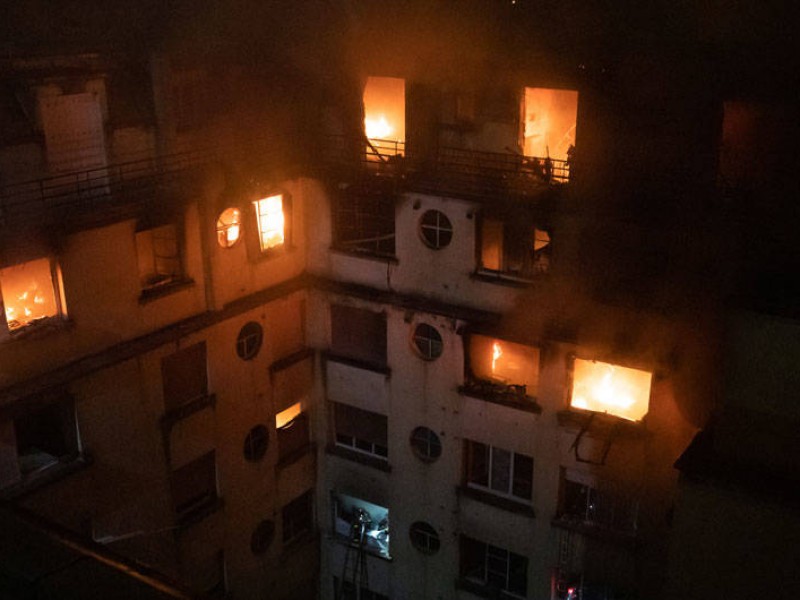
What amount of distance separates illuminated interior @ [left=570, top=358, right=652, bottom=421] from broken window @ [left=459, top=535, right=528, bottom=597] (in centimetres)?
507

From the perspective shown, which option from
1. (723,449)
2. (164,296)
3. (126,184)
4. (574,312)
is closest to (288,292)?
(164,296)

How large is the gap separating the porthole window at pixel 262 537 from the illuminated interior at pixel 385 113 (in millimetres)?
10929

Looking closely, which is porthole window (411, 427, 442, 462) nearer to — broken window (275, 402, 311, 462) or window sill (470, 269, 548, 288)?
broken window (275, 402, 311, 462)

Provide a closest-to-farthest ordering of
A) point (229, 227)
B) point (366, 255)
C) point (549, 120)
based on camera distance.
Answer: point (229, 227) → point (549, 120) → point (366, 255)

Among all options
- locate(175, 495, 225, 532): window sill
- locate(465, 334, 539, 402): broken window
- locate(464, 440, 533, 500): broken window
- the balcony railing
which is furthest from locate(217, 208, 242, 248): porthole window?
locate(464, 440, 533, 500): broken window

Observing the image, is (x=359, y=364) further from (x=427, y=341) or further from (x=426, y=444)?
(x=426, y=444)

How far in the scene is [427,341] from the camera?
22.8 metres

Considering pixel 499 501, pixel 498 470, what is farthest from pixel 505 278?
pixel 499 501

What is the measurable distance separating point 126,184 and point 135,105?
1868 millimetres

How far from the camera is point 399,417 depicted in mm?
23812

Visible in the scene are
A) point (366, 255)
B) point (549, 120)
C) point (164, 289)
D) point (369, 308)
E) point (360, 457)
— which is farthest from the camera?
point (360, 457)

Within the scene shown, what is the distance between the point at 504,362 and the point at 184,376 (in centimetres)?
806

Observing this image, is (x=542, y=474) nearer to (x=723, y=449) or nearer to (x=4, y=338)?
(x=723, y=449)

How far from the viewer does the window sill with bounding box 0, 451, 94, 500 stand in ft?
55.9
